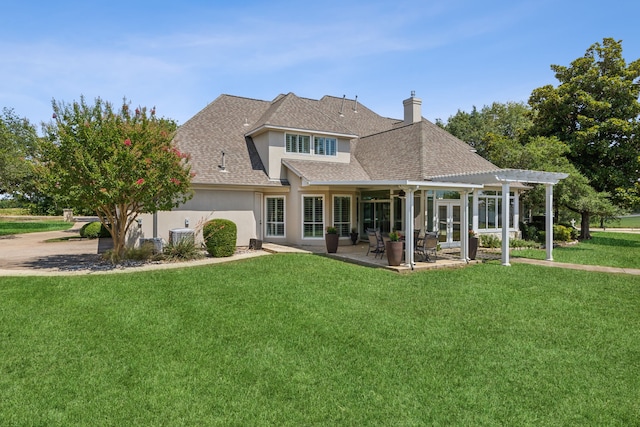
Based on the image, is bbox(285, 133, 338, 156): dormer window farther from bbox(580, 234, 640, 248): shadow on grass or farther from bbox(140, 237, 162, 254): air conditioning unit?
bbox(580, 234, 640, 248): shadow on grass

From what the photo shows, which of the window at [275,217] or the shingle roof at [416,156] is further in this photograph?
the window at [275,217]

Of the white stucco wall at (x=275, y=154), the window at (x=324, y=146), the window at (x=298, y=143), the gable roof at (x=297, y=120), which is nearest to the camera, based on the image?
the white stucco wall at (x=275, y=154)

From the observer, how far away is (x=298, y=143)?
2025cm

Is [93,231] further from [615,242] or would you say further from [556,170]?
[615,242]

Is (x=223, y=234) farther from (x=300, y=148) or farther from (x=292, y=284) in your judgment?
(x=300, y=148)

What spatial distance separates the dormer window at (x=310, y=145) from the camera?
20078 mm

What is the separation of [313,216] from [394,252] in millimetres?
6923

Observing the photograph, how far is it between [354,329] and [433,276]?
213 inches

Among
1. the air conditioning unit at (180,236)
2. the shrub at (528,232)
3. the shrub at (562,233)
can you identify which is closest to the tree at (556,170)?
the shrub at (562,233)

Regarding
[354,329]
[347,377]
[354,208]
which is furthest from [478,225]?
[347,377]

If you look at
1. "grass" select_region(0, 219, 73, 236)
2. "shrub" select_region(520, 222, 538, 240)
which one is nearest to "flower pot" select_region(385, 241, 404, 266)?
"shrub" select_region(520, 222, 538, 240)

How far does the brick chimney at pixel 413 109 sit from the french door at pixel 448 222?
8.49 m

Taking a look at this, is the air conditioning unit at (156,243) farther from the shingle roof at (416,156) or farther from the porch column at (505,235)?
the porch column at (505,235)

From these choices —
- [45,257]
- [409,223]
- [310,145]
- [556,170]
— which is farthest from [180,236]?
[556,170]
